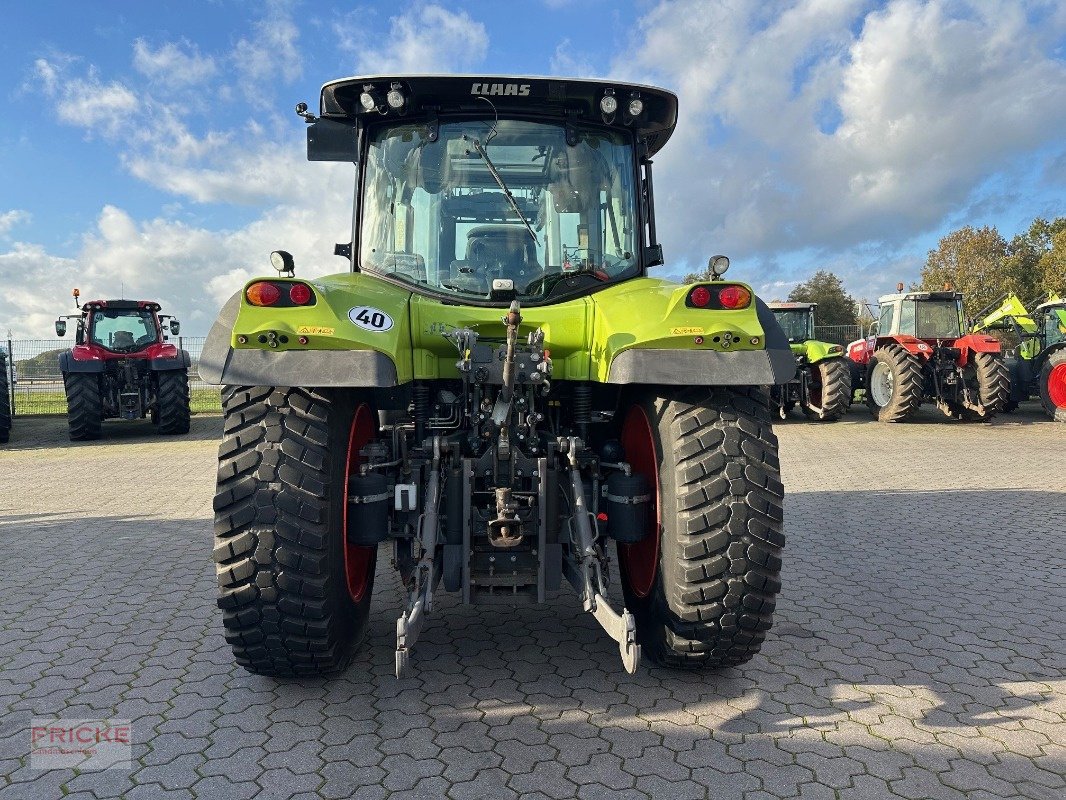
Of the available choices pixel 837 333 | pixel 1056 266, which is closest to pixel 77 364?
pixel 837 333

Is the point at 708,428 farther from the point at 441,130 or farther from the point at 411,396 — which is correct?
the point at 441,130

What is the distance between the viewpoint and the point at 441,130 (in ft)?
12.9

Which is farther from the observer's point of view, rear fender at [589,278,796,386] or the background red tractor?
the background red tractor

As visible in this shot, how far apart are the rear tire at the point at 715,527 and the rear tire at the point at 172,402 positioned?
12.9m

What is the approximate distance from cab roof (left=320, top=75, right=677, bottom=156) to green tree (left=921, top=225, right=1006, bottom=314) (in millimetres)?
33938

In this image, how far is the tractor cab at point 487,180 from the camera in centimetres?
384

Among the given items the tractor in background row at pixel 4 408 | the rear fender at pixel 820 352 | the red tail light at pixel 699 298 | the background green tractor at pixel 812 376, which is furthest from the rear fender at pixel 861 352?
the tractor in background row at pixel 4 408

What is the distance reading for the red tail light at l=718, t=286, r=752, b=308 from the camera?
317 cm

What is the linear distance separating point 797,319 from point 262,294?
15922 millimetres

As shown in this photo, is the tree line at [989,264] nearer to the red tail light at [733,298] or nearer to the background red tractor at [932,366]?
the background red tractor at [932,366]

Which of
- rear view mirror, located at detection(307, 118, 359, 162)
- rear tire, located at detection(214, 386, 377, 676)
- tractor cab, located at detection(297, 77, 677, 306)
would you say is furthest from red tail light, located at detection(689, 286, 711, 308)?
rear view mirror, located at detection(307, 118, 359, 162)

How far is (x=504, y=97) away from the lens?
3.86 meters

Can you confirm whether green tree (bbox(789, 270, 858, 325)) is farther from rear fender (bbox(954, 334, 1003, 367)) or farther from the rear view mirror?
the rear view mirror

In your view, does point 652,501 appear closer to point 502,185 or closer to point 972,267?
point 502,185
